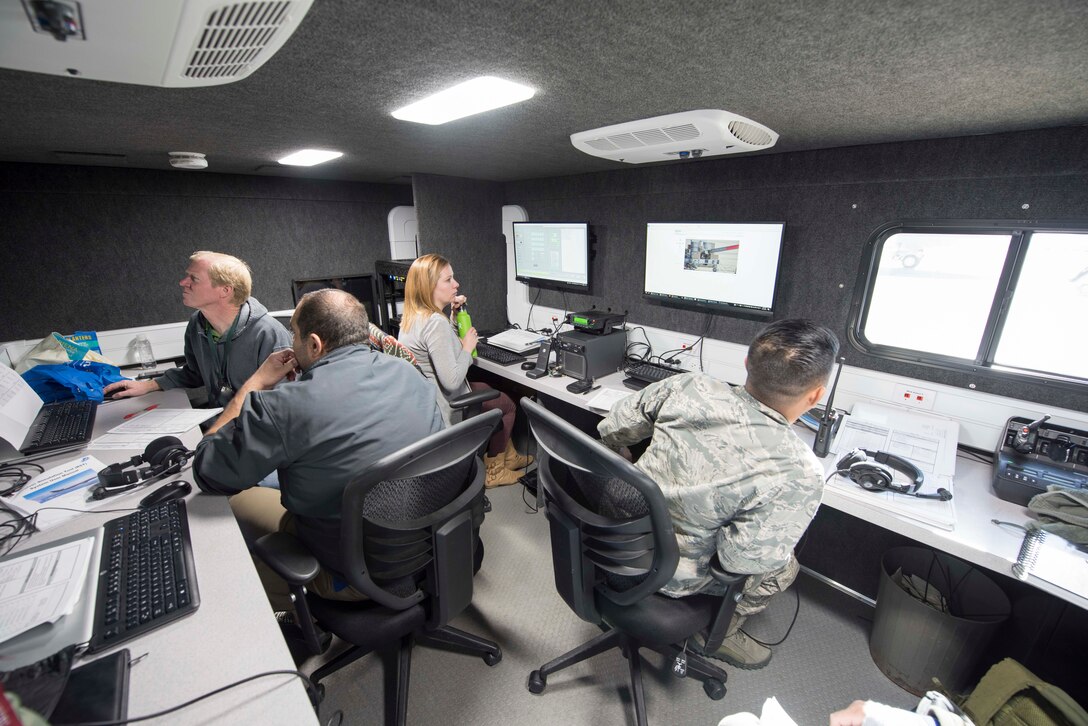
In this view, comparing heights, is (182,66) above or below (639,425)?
above

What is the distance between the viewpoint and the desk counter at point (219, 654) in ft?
2.05

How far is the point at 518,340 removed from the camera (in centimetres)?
251

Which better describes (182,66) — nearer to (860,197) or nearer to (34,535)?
(34,535)

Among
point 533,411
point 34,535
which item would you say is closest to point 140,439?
point 34,535

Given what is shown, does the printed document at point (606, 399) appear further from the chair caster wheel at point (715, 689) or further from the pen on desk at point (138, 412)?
the pen on desk at point (138, 412)

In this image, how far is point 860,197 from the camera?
1.55 meters

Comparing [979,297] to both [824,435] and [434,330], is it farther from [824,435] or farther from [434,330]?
[434,330]

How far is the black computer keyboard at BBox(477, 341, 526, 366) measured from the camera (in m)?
2.32

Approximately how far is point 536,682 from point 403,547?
708 mm

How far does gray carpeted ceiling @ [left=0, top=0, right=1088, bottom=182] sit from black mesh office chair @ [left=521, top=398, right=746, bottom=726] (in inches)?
28.4

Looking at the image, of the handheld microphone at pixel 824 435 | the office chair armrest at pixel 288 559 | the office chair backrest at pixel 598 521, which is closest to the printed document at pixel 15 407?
the office chair armrest at pixel 288 559

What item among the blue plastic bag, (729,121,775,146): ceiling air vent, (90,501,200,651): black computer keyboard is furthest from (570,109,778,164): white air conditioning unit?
the blue plastic bag

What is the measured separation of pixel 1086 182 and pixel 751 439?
1227mm

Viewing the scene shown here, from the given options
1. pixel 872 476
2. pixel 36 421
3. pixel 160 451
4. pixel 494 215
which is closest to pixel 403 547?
pixel 160 451
